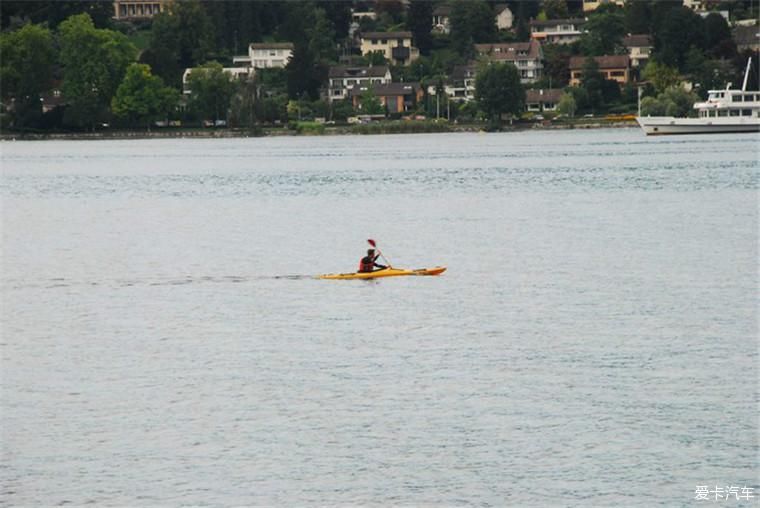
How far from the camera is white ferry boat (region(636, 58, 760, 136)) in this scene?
162 meters

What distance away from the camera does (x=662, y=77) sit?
19450 cm

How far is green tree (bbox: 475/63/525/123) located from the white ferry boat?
1667 cm

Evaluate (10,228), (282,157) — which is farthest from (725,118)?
(10,228)

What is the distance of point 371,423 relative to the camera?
31297mm

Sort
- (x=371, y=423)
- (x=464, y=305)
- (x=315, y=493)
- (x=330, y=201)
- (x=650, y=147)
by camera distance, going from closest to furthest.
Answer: (x=315, y=493), (x=371, y=423), (x=464, y=305), (x=330, y=201), (x=650, y=147)

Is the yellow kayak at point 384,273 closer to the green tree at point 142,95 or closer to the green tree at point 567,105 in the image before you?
the green tree at point 142,95

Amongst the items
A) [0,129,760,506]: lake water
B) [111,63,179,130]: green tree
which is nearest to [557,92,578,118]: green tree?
[111,63,179,130]: green tree

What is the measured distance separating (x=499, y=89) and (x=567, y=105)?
15.1 metres

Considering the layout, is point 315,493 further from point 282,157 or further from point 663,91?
point 663,91

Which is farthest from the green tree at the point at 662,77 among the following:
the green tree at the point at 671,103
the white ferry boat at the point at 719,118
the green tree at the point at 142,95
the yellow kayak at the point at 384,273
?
the yellow kayak at the point at 384,273

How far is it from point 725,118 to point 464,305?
124573 mm

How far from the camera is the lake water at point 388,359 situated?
2819 centimetres

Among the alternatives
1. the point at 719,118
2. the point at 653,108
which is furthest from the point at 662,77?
the point at 719,118

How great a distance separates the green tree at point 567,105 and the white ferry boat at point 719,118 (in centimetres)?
2253
